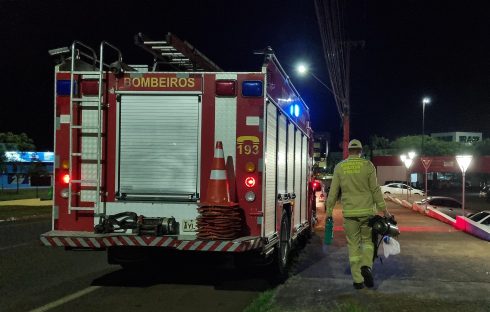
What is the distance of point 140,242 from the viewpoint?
23.1 ft

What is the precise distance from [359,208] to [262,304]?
1.62 metres

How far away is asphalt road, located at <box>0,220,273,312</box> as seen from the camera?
22.7 ft

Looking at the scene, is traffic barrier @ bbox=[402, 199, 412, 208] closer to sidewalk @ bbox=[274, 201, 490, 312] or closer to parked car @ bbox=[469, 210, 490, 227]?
parked car @ bbox=[469, 210, 490, 227]

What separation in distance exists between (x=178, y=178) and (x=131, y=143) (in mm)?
757

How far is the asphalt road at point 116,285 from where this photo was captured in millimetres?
6922

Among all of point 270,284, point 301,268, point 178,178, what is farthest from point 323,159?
point 178,178

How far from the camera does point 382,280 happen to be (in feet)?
25.6

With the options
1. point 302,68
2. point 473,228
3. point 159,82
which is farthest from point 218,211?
point 302,68

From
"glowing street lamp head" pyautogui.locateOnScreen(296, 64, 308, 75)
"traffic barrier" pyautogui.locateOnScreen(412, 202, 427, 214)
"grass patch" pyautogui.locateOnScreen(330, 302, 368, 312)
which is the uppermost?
"glowing street lamp head" pyautogui.locateOnScreen(296, 64, 308, 75)

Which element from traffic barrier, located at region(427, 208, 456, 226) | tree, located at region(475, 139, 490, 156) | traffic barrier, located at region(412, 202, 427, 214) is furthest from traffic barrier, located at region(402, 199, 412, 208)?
tree, located at region(475, 139, 490, 156)

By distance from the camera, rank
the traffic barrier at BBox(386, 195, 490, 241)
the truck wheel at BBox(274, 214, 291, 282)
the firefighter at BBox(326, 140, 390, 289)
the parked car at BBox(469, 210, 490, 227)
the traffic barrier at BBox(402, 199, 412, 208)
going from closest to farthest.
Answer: the firefighter at BBox(326, 140, 390, 289) → the truck wheel at BBox(274, 214, 291, 282) → the traffic barrier at BBox(386, 195, 490, 241) → the parked car at BBox(469, 210, 490, 227) → the traffic barrier at BBox(402, 199, 412, 208)

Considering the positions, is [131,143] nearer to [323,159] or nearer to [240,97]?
[240,97]

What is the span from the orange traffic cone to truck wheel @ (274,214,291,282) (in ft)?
5.25

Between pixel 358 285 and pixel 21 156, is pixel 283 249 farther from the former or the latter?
pixel 21 156
